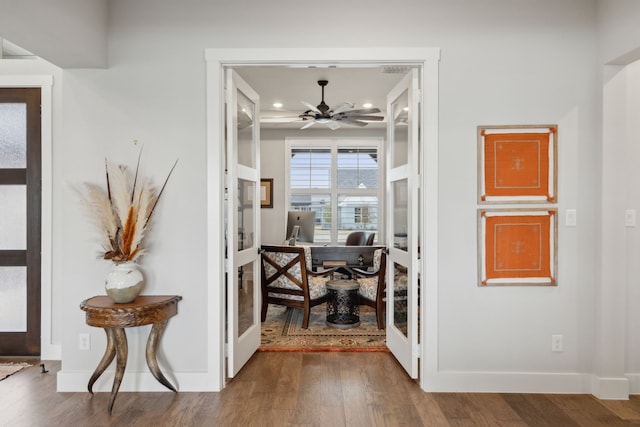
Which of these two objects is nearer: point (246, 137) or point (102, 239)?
point (102, 239)

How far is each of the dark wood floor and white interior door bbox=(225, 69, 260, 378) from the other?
1.06 feet

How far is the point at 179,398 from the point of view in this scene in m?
2.67

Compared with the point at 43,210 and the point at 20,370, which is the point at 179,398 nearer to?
the point at 20,370

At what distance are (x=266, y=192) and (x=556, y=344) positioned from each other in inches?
206

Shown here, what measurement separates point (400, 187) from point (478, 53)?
1.12 m

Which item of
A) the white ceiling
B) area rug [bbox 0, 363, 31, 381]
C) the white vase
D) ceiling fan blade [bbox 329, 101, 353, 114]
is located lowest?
area rug [bbox 0, 363, 31, 381]

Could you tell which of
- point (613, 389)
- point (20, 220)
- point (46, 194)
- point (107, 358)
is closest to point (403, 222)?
point (613, 389)

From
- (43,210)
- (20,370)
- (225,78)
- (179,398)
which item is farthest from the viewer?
(43,210)

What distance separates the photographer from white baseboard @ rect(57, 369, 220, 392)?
9.11 feet

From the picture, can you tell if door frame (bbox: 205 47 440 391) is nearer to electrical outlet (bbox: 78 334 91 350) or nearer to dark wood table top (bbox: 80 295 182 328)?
dark wood table top (bbox: 80 295 182 328)

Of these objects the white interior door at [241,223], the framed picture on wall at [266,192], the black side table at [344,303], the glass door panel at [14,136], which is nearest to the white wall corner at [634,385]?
the black side table at [344,303]

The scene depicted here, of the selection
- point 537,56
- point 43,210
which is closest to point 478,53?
point 537,56

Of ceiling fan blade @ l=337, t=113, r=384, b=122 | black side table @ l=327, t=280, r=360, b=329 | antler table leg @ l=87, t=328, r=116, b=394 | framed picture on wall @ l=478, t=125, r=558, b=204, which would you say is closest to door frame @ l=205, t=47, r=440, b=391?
framed picture on wall @ l=478, t=125, r=558, b=204

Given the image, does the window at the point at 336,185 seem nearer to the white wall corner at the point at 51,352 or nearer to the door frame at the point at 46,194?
the door frame at the point at 46,194
